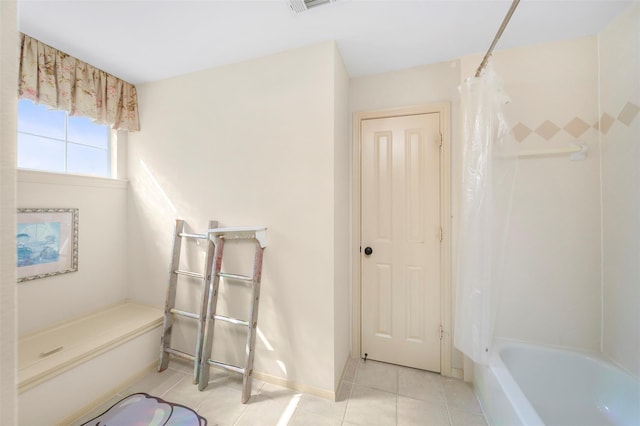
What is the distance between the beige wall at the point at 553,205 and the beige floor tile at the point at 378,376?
2.79ft

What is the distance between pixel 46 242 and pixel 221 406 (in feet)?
5.95

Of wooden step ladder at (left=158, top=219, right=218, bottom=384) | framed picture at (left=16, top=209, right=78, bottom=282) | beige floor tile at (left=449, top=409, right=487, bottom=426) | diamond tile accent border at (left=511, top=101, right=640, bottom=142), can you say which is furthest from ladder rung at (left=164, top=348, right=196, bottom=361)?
diamond tile accent border at (left=511, top=101, right=640, bottom=142)

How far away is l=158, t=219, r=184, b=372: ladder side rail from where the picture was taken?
202cm

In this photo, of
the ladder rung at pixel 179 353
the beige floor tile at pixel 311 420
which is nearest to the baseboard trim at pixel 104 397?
the ladder rung at pixel 179 353

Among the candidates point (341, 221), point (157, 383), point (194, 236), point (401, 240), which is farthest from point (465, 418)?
point (194, 236)

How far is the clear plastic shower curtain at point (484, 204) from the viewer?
152cm

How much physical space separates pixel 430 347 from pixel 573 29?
7.98 ft

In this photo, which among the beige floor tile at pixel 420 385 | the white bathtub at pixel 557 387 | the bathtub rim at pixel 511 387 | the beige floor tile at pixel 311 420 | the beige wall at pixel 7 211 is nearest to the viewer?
the beige wall at pixel 7 211

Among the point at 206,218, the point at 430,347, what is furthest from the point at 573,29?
the point at 206,218

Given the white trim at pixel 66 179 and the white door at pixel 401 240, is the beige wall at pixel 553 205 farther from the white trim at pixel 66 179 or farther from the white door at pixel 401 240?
the white trim at pixel 66 179

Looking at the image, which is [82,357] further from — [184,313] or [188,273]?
[188,273]

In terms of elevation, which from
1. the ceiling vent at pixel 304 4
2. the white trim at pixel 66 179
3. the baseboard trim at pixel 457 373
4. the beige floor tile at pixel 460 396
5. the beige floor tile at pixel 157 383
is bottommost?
the beige floor tile at pixel 157 383

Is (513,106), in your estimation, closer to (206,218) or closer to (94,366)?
(206,218)

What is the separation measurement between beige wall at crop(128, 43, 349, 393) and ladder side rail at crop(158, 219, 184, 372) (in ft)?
0.28
